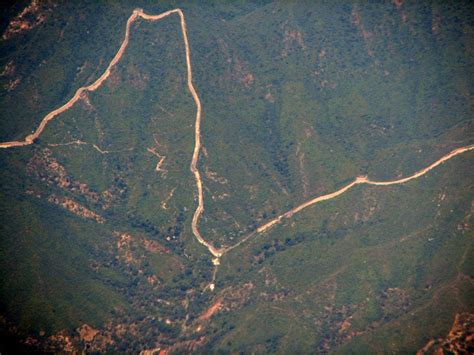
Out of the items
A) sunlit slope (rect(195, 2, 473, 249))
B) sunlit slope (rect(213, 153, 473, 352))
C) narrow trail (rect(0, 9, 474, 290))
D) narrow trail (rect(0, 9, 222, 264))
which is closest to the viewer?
sunlit slope (rect(213, 153, 473, 352))

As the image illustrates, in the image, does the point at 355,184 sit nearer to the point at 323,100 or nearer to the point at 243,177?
the point at 323,100

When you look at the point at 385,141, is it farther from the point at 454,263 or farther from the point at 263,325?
the point at 263,325

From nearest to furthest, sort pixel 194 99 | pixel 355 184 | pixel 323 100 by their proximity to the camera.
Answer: pixel 355 184 → pixel 194 99 → pixel 323 100

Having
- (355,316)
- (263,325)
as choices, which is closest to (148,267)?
(263,325)

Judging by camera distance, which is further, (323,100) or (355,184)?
(323,100)

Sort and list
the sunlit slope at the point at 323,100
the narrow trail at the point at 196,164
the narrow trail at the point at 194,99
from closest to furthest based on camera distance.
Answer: the narrow trail at the point at 196,164, the narrow trail at the point at 194,99, the sunlit slope at the point at 323,100

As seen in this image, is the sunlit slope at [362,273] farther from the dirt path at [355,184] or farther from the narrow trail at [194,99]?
the narrow trail at [194,99]

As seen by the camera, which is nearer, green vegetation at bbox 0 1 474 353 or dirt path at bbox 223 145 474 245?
green vegetation at bbox 0 1 474 353

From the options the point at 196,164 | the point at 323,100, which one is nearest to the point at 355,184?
the point at 323,100

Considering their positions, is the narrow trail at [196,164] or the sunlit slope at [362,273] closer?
the sunlit slope at [362,273]

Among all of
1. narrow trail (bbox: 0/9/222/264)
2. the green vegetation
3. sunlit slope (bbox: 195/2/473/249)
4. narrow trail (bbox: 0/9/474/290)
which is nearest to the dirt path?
narrow trail (bbox: 0/9/474/290)

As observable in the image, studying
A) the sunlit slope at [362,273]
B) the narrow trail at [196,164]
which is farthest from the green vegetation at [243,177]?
the narrow trail at [196,164]

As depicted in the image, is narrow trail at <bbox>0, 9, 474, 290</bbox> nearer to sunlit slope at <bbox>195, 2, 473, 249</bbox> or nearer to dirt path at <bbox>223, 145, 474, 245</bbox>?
dirt path at <bbox>223, 145, 474, 245</bbox>
